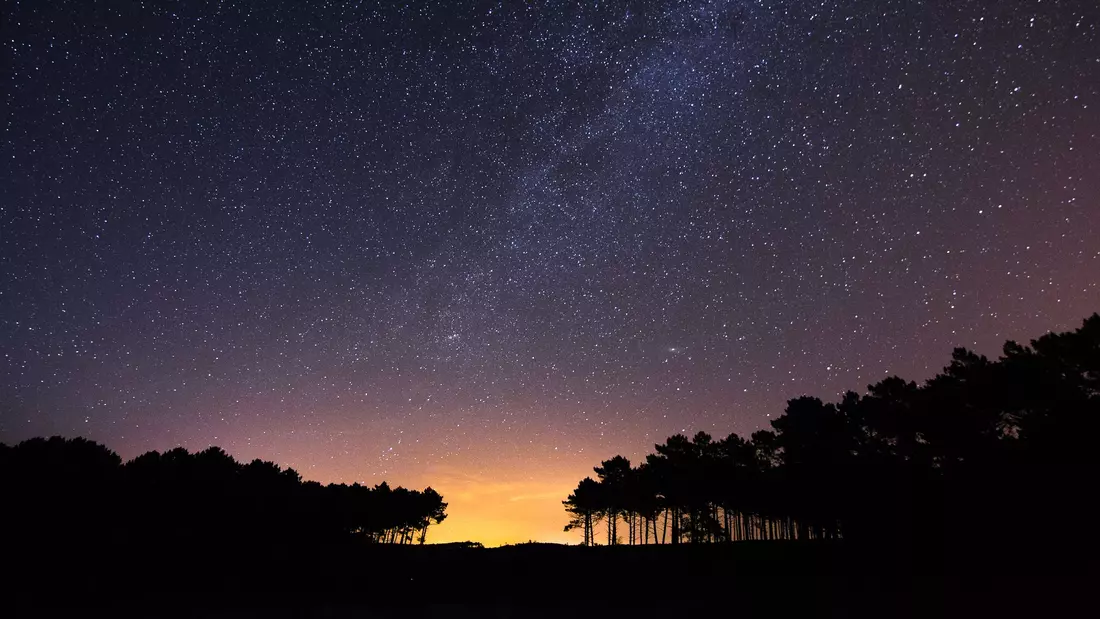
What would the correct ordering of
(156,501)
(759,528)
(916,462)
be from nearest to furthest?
(916,462)
(156,501)
(759,528)

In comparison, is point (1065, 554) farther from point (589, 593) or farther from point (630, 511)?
point (630, 511)

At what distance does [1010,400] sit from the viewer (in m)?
35.9

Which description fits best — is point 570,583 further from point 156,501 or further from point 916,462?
point 156,501

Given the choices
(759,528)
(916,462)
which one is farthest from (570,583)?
(759,528)

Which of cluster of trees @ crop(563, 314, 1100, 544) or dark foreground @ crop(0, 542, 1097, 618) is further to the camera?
cluster of trees @ crop(563, 314, 1100, 544)

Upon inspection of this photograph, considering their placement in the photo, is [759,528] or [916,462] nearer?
[916,462]

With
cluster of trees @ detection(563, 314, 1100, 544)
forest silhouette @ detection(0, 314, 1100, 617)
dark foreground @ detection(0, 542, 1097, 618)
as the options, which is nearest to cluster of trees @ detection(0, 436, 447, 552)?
forest silhouette @ detection(0, 314, 1100, 617)

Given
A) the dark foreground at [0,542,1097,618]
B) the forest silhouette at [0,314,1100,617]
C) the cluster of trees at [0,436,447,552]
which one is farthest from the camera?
the cluster of trees at [0,436,447,552]

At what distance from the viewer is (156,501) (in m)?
50.0

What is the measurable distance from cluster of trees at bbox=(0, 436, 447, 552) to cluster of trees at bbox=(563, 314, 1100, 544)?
43.6 meters

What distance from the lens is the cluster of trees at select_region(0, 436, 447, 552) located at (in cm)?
4125

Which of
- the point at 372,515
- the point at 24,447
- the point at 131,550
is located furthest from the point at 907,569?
the point at 372,515

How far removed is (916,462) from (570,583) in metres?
29.8

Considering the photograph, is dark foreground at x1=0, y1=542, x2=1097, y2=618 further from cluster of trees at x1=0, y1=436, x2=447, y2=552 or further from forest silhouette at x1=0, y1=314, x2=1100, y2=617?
cluster of trees at x1=0, y1=436, x2=447, y2=552
